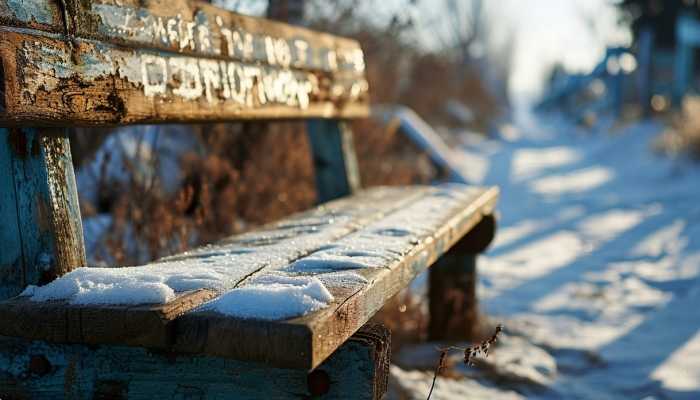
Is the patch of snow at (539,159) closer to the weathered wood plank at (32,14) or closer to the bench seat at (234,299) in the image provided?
the bench seat at (234,299)

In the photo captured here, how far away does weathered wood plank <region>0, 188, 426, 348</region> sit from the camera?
3.73 ft

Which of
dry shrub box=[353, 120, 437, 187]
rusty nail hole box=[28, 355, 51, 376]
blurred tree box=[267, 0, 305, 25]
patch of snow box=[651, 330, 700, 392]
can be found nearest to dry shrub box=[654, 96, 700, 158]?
dry shrub box=[353, 120, 437, 187]

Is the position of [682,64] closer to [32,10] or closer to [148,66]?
[148,66]

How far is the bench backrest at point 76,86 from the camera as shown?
134 centimetres

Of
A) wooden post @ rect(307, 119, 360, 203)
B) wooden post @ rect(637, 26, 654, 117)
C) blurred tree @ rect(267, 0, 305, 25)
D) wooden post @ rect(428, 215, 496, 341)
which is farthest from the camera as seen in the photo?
wooden post @ rect(637, 26, 654, 117)

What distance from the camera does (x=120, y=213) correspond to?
8.69ft

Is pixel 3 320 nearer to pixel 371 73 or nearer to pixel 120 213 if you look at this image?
pixel 120 213

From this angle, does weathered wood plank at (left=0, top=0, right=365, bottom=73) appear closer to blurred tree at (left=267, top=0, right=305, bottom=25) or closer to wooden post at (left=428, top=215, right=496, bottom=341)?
wooden post at (left=428, top=215, right=496, bottom=341)

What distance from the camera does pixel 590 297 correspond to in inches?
151

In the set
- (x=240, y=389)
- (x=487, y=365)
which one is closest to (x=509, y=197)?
(x=487, y=365)

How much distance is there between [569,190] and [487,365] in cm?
590

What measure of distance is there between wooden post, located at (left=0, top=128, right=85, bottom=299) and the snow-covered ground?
1313 mm

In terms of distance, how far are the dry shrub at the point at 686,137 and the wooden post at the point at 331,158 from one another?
6.10 m

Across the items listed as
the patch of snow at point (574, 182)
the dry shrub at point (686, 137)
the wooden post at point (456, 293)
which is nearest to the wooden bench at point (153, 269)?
the wooden post at point (456, 293)
